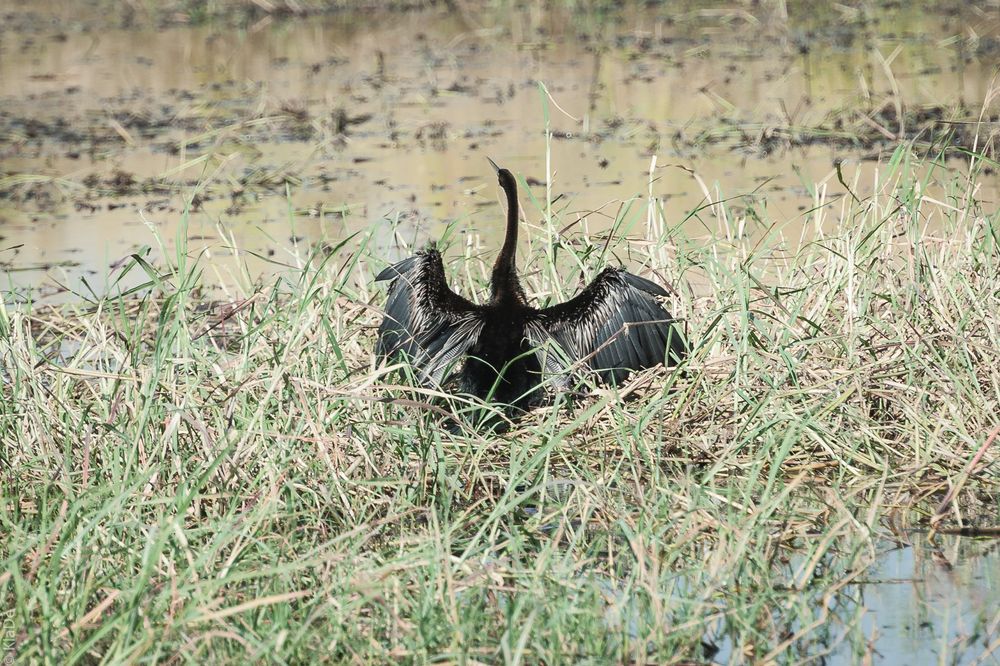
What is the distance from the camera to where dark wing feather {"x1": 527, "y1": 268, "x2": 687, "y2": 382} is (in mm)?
4398

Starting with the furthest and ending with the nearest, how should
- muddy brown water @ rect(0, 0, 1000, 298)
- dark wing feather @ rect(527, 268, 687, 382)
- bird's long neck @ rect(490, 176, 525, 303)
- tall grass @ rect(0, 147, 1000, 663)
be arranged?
muddy brown water @ rect(0, 0, 1000, 298) < bird's long neck @ rect(490, 176, 525, 303) < dark wing feather @ rect(527, 268, 687, 382) < tall grass @ rect(0, 147, 1000, 663)

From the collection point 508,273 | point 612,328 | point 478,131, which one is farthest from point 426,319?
point 478,131

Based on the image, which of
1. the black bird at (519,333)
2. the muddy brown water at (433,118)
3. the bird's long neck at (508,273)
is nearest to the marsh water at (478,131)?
the muddy brown water at (433,118)

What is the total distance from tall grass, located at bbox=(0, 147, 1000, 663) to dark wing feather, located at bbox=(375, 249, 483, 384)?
14 centimetres

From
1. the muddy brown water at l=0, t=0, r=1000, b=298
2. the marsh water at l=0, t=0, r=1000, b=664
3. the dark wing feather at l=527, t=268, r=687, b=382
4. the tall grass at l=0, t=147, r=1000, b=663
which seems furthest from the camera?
the muddy brown water at l=0, t=0, r=1000, b=298

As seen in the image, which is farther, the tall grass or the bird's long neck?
the bird's long neck

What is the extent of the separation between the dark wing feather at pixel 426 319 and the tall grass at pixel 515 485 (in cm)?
14

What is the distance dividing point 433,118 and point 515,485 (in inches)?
294

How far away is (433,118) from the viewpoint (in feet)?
35.0

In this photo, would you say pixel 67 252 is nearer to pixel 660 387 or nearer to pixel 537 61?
pixel 660 387

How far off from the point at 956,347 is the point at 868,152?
15.4ft

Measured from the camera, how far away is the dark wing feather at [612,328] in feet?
14.4

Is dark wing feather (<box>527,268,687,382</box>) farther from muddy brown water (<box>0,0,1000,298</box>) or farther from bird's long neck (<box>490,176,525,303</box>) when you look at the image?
muddy brown water (<box>0,0,1000,298</box>)

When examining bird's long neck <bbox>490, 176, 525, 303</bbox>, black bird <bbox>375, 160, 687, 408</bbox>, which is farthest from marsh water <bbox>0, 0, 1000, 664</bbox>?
black bird <bbox>375, 160, 687, 408</bbox>
